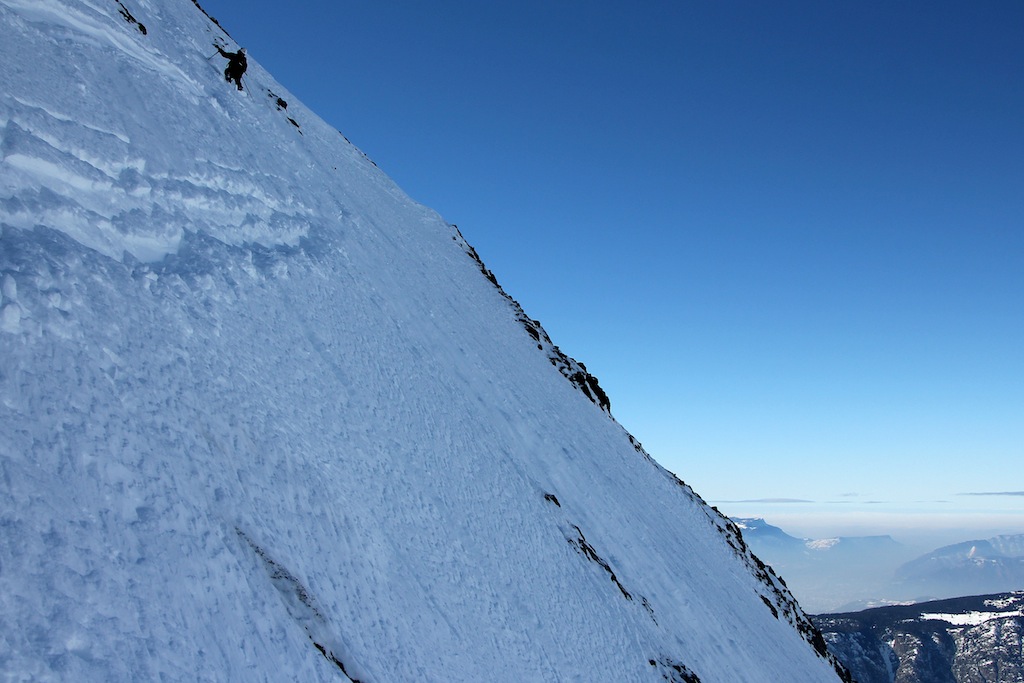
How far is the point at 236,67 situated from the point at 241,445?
53.6ft

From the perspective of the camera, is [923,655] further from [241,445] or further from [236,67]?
[241,445]

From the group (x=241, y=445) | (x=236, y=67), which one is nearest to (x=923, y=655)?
(x=236, y=67)

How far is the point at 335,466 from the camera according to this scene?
8.23 m

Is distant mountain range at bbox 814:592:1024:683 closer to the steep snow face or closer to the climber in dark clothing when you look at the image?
the steep snow face

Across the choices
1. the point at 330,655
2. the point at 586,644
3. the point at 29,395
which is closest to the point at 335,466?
the point at 330,655

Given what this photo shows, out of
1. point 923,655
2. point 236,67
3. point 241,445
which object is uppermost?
point 923,655

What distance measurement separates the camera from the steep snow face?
5.04 meters

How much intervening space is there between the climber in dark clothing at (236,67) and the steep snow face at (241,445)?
0.43m

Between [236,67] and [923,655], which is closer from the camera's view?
[236,67]

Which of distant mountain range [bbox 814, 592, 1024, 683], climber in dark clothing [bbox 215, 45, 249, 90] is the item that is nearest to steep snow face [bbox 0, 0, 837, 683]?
climber in dark clothing [bbox 215, 45, 249, 90]

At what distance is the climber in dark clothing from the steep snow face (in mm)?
428

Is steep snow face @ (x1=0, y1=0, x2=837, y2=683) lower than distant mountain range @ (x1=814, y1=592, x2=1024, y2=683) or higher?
lower

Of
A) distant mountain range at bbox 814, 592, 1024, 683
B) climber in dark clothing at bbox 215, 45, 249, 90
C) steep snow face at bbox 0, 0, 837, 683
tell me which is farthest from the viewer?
distant mountain range at bbox 814, 592, 1024, 683

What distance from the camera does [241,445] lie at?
709 cm
